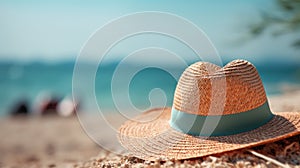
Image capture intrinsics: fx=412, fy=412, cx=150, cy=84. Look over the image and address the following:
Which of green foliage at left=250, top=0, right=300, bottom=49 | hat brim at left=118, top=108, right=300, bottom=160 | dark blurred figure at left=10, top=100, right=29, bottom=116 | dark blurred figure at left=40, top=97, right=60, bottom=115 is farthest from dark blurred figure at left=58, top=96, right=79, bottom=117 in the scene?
hat brim at left=118, top=108, right=300, bottom=160

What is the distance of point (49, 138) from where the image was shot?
216 inches

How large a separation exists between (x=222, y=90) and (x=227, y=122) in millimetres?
159

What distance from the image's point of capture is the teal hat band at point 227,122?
2.02 metres

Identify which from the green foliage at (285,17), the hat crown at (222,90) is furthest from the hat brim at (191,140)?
the green foliage at (285,17)

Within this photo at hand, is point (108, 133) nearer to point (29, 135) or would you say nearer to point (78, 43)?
point (29, 135)

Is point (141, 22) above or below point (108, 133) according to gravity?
above

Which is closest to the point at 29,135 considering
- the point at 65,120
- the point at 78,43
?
the point at 65,120

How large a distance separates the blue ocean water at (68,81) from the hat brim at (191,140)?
496cm

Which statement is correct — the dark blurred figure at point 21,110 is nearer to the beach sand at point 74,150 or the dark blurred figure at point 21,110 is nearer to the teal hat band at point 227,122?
the beach sand at point 74,150

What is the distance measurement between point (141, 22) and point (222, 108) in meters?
0.86

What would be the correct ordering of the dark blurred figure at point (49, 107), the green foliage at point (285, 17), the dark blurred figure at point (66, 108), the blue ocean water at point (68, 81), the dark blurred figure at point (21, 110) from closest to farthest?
the green foliage at point (285, 17) < the dark blurred figure at point (66, 108) < the dark blurred figure at point (49, 107) < the blue ocean water at point (68, 81) < the dark blurred figure at point (21, 110)

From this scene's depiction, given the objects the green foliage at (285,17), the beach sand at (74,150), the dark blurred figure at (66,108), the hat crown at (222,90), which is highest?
the green foliage at (285,17)

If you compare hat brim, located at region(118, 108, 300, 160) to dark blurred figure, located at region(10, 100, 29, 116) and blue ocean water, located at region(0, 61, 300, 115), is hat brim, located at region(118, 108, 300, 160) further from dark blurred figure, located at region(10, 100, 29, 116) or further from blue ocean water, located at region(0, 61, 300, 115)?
dark blurred figure, located at region(10, 100, 29, 116)

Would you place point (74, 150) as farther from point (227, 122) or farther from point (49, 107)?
point (49, 107)
